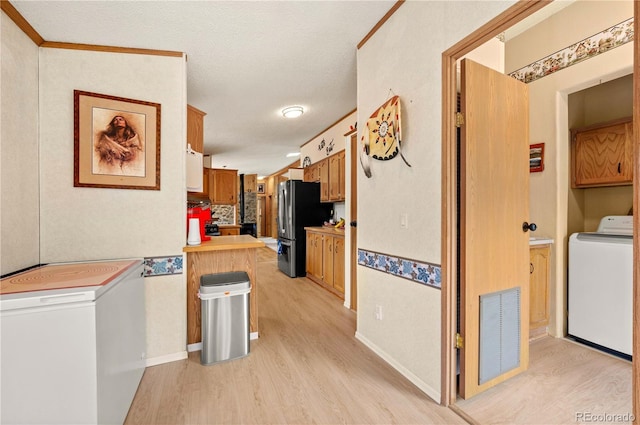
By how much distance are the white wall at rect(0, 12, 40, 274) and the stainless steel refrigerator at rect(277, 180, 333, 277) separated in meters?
3.32

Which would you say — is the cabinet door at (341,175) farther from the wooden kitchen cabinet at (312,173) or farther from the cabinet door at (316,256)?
the wooden kitchen cabinet at (312,173)

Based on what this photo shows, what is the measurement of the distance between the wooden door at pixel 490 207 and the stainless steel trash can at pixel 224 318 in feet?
5.33

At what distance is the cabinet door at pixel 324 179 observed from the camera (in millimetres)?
4891

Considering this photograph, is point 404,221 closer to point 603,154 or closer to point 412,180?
point 412,180

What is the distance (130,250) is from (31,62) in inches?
59.6

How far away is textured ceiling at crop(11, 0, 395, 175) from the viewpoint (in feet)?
6.42

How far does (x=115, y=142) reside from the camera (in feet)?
7.39

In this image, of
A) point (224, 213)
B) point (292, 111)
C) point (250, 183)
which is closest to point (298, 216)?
point (292, 111)

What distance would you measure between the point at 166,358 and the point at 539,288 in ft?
11.0

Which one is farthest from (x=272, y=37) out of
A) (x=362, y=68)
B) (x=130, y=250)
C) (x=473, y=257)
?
(x=473, y=257)

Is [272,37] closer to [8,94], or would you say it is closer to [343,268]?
[8,94]

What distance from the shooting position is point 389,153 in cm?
213

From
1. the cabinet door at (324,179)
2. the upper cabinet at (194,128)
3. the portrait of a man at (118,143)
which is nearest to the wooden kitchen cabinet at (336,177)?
the cabinet door at (324,179)

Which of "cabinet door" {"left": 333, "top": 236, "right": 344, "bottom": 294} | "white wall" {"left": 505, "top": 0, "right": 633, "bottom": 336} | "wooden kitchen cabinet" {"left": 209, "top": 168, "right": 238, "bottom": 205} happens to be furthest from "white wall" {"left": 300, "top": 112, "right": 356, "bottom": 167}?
"white wall" {"left": 505, "top": 0, "right": 633, "bottom": 336}
